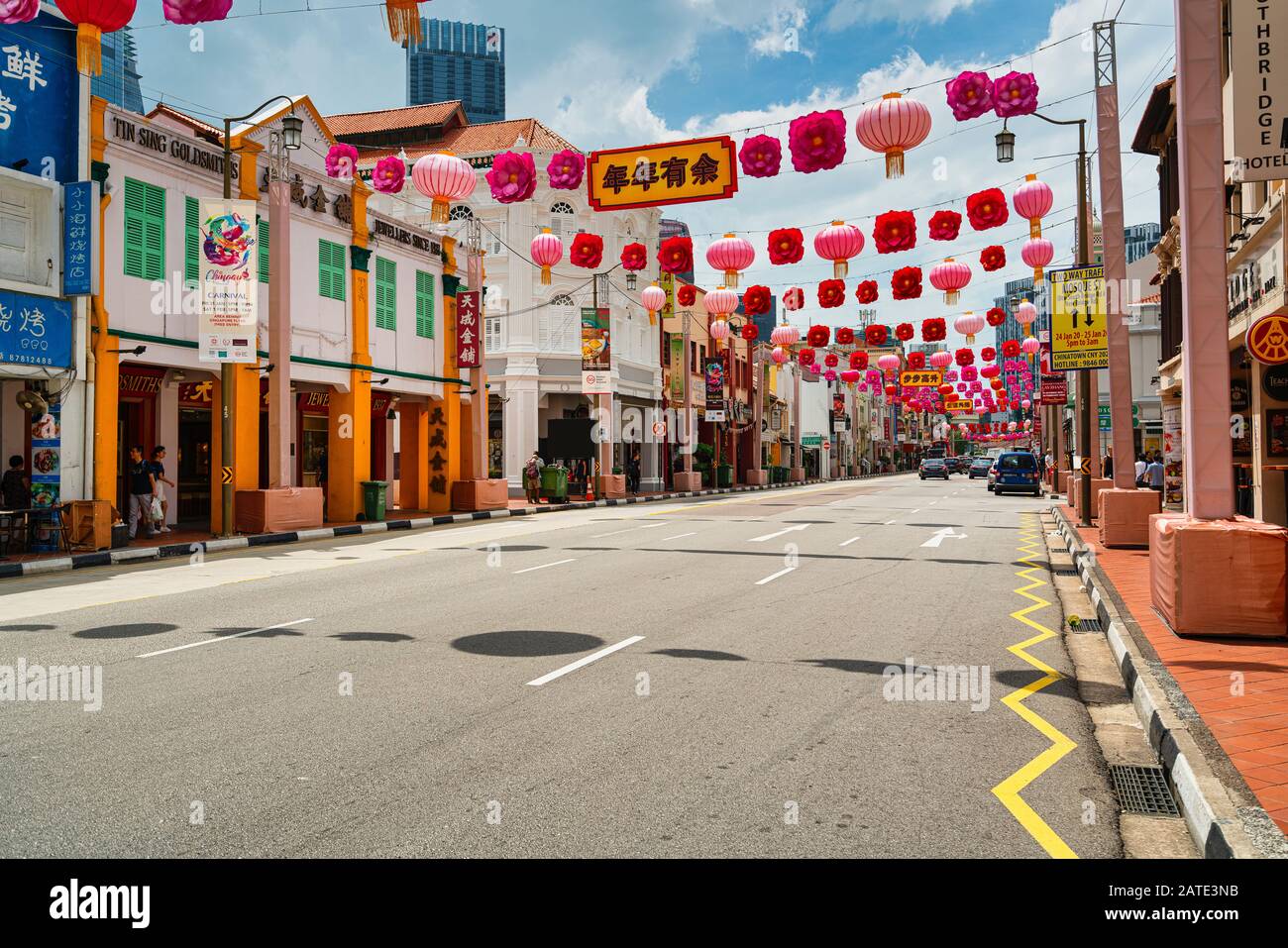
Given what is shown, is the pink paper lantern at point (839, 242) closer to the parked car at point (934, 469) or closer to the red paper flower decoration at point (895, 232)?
the red paper flower decoration at point (895, 232)

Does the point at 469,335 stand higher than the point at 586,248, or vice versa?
the point at 586,248

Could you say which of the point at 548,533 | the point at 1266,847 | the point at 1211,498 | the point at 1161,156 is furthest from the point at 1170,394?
the point at 1266,847

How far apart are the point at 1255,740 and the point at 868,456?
11537 cm

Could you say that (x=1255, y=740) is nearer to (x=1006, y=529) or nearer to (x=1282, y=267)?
(x=1282, y=267)

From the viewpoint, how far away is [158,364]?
63.6 ft

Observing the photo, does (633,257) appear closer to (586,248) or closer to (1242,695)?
(586,248)

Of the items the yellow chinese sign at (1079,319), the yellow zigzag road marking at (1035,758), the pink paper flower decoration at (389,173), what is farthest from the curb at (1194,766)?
the pink paper flower decoration at (389,173)

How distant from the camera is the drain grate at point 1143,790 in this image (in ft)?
15.8

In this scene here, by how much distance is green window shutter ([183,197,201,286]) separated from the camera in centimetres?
1984

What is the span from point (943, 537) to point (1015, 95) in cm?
969

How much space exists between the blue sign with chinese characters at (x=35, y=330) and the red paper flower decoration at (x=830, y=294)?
16856 mm

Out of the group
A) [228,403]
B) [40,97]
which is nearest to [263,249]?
[228,403]

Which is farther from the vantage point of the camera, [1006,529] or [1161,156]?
[1161,156]

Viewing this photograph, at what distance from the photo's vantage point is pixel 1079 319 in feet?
64.2
